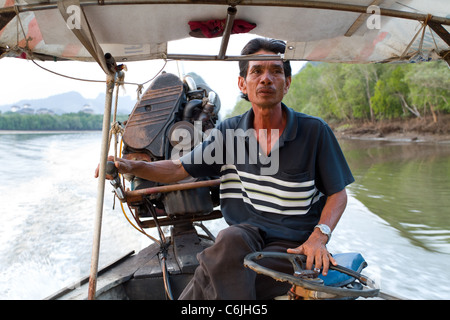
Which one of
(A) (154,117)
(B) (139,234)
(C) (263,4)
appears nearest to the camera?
(C) (263,4)

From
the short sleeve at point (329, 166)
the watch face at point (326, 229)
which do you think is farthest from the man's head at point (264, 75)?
the watch face at point (326, 229)

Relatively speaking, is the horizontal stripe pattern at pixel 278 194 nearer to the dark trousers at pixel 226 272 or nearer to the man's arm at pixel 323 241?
the man's arm at pixel 323 241

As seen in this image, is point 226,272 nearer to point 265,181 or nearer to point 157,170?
point 265,181

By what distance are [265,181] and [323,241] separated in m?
0.45

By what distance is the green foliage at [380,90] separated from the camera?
101 ft

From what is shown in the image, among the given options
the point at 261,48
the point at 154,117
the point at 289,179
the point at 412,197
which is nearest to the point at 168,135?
the point at 154,117

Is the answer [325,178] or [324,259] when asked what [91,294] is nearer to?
[324,259]

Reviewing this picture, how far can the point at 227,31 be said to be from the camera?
2139 mm

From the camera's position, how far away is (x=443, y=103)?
1339 inches

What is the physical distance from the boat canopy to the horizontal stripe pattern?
0.86 metres

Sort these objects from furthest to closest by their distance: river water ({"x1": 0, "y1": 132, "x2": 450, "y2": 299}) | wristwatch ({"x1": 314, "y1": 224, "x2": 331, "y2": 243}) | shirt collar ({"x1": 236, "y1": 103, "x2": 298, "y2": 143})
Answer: river water ({"x1": 0, "y1": 132, "x2": 450, "y2": 299}) < shirt collar ({"x1": 236, "y1": 103, "x2": 298, "y2": 143}) < wristwatch ({"x1": 314, "y1": 224, "x2": 331, "y2": 243})

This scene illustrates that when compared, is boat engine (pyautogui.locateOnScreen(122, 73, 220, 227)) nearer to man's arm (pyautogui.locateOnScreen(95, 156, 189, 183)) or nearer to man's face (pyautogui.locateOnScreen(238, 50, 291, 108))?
man's arm (pyautogui.locateOnScreen(95, 156, 189, 183))

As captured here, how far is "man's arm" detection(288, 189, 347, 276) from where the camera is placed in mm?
1641

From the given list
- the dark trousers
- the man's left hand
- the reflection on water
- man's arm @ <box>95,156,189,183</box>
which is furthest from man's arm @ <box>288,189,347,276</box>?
the reflection on water
